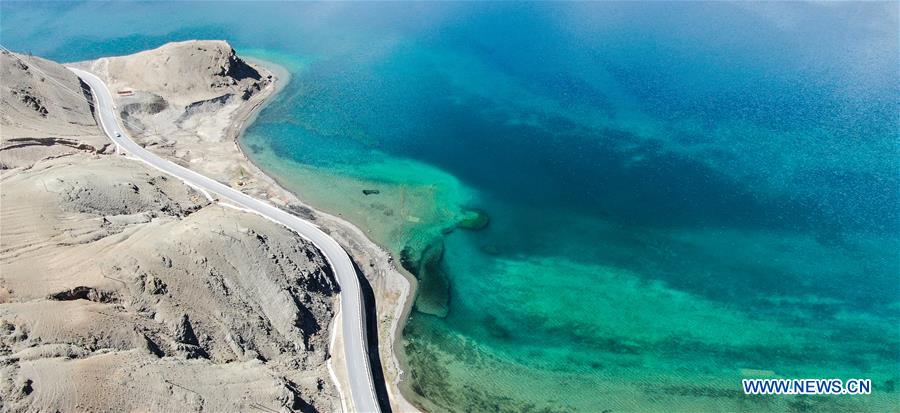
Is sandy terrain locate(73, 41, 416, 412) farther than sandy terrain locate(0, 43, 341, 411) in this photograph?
Yes

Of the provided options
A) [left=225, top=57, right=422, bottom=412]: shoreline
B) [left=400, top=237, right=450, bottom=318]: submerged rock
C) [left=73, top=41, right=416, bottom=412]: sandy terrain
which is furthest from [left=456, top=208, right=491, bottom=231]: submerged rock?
[left=73, top=41, right=416, bottom=412]: sandy terrain

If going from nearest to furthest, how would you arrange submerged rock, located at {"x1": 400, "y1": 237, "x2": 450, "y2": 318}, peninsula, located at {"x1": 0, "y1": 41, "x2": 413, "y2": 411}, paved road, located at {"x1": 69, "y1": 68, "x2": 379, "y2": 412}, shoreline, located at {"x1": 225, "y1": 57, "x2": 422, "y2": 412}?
1. peninsula, located at {"x1": 0, "y1": 41, "x2": 413, "y2": 411}
2. paved road, located at {"x1": 69, "y1": 68, "x2": 379, "y2": 412}
3. shoreline, located at {"x1": 225, "y1": 57, "x2": 422, "y2": 412}
4. submerged rock, located at {"x1": 400, "y1": 237, "x2": 450, "y2": 318}

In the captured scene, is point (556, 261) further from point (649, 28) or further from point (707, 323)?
point (649, 28)

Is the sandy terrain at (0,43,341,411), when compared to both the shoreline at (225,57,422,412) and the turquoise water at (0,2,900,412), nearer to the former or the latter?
the shoreline at (225,57,422,412)

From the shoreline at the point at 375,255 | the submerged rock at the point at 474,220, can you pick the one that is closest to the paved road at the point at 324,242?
the shoreline at the point at 375,255

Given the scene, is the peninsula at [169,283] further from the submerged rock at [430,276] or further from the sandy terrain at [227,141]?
the submerged rock at [430,276]

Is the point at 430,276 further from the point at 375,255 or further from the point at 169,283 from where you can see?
the point at 169,283

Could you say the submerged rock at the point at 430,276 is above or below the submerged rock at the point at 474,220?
below
